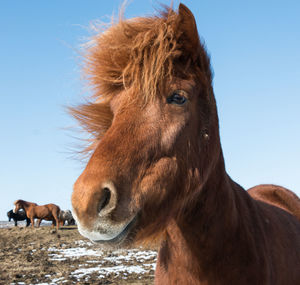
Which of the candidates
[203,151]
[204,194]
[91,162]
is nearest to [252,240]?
[204,194]

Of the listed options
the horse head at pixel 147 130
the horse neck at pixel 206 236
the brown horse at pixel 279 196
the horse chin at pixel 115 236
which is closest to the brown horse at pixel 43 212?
the brown horse at pixel 279 196

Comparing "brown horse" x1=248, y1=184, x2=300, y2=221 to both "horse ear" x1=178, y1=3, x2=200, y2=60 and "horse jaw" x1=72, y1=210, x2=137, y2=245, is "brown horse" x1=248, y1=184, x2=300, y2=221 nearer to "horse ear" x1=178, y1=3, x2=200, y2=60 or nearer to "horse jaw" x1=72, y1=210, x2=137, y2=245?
"horse ear" x1=178, y1=3, x2=200, y2=60

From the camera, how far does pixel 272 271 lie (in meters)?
2.12

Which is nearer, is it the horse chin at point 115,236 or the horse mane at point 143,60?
the horse chin at point 115,236

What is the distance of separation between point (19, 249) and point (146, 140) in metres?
12.0

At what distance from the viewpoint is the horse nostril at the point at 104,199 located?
1380 millimetres

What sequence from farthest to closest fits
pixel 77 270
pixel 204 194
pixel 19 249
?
pixel 19 249 < pixel 77 270 < pixel 204 194

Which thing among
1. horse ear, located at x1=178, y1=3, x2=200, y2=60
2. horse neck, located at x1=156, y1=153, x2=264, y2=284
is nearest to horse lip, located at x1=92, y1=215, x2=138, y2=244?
horse neck, located at x1=156, y1=153, x2=264, y2=284

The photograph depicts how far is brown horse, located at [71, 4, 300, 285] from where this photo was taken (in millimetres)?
1473

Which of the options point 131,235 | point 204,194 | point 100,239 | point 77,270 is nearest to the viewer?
point 100,239

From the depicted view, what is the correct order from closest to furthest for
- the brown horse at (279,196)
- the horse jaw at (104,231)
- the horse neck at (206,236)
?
1. the horse jaw at (104,231)
2. the horse neck at (206,236)
3. the brown horse at (279,196)

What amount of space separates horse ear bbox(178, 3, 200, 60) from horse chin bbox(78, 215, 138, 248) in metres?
1.06

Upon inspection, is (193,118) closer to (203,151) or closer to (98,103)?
(203,151)

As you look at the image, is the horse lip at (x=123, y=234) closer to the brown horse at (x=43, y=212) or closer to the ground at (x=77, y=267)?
the ground at (x=77, y=267)
